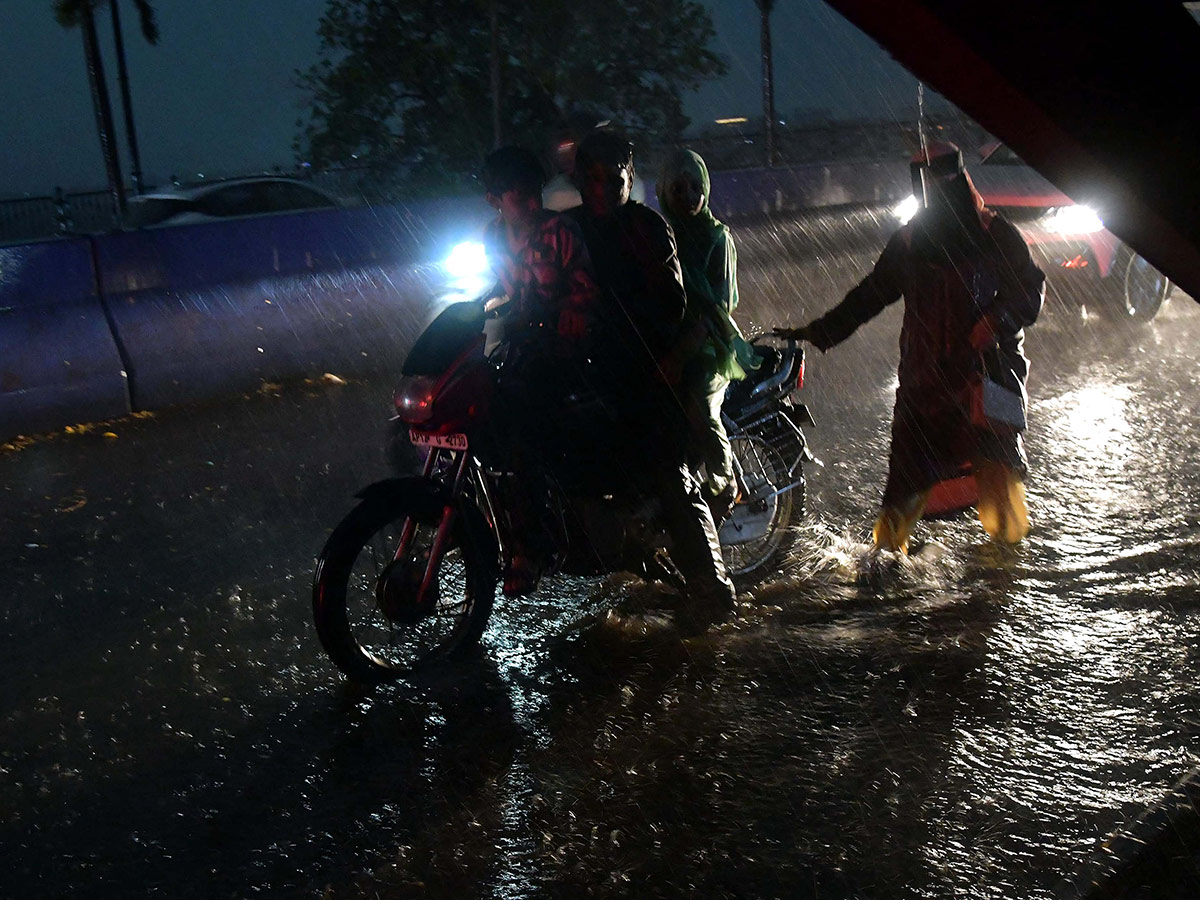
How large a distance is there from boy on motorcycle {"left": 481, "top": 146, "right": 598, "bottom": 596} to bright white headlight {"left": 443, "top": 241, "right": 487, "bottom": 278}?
10.3ft

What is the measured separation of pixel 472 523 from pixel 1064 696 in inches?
82.9

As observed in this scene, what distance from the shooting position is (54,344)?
28.0 ft

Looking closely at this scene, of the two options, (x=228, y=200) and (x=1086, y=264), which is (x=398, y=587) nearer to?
(x=1086, y=264)

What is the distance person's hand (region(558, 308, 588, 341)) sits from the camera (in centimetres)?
448

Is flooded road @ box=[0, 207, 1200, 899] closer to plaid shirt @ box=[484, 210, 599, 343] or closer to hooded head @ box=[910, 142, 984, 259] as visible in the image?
plaid shirt @ box=[484, 210, 599, 343]

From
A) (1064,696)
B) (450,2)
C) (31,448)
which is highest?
(450,2)

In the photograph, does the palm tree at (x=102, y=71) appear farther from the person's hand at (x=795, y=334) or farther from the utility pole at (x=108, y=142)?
the person's hand at (x=795, y=334)

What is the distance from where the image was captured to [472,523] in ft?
14.6

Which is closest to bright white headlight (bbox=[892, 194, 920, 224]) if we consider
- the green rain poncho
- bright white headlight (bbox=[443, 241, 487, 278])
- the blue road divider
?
the blue road divider

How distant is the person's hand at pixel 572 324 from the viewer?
4484 mm

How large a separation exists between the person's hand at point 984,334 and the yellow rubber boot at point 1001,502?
54 centimetres

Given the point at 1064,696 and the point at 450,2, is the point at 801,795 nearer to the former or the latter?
the point at 1064,696

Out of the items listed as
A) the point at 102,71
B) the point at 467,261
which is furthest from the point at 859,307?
the point at 102,71

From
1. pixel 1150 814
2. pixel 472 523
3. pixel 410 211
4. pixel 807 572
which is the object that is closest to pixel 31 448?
pixel 410 211
